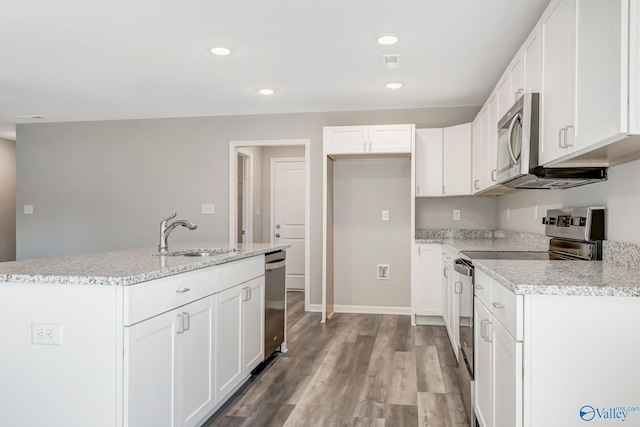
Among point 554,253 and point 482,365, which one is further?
point 554,253

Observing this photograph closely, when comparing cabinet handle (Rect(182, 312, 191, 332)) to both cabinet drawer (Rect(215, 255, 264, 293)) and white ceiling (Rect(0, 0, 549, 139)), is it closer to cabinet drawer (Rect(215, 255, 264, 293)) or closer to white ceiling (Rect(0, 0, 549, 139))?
cabinet drawer (Rect(215, 255, 264, 293))

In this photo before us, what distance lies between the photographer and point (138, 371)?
178 cm

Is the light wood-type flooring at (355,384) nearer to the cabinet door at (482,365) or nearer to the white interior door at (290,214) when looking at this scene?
the cabinet door at (482,365)

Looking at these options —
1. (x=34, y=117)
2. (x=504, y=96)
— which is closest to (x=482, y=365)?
(x=504, y=96)

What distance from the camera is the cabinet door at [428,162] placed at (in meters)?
4.77

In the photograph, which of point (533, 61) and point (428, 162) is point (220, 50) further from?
point (428, 162)

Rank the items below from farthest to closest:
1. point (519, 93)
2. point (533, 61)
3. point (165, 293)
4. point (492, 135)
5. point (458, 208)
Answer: point (458, 208) < point (492, 135) < point (519, 93) < point (533, 61) < point (165, 293)

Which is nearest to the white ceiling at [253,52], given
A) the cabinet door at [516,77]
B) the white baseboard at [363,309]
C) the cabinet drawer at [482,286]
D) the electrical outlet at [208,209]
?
the cabinet door at [516,77]

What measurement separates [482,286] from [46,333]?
1.83m

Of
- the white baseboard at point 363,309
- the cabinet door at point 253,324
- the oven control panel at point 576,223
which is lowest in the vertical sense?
the white baseboard at point 363,309

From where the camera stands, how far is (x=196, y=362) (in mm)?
2248

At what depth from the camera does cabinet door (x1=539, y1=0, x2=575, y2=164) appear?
6.08 ft

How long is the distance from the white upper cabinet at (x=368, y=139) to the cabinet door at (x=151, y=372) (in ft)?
10.1

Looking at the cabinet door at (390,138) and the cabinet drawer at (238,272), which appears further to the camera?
the cabinet door at (390,138)
